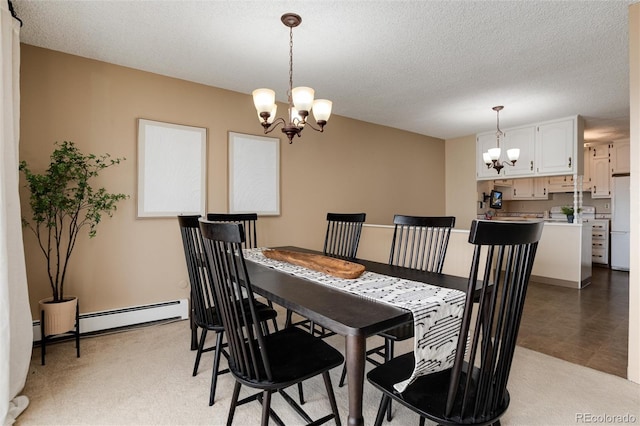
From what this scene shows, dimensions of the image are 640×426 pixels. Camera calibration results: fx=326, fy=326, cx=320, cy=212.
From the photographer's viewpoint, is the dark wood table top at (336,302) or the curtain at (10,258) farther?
the curtain at (10,258)

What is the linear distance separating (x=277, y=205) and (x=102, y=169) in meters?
1.79

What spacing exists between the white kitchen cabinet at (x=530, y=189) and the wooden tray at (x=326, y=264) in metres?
6.11

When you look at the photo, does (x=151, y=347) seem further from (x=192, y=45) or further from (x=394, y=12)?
(x=394, y=12)

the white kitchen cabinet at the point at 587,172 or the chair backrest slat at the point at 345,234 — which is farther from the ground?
the white kitchen cabinet at the point at 587,172

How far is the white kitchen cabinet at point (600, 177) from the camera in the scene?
240 inches

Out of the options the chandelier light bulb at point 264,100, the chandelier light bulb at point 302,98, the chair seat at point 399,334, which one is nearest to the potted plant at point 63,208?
the chandelier light bulb at point 264,100

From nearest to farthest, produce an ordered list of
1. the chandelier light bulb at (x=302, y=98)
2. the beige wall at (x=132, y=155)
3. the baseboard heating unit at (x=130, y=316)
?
the chandelier light bulb at (x=302, y=98), the beige wall at (x=132, y=155), the baseboard heating unit at (x=130, y=316)

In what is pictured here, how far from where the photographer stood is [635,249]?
2133 millimetres

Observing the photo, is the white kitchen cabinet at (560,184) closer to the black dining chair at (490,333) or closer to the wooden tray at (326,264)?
the wooden tray at (326,264)

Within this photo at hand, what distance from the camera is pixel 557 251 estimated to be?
462 centimetres

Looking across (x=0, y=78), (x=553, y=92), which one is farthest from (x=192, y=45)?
(x=553, y=92)

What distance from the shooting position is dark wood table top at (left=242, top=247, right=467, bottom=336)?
1199mm

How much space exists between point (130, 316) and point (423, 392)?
2797 millimetres

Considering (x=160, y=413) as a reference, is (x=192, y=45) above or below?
above
